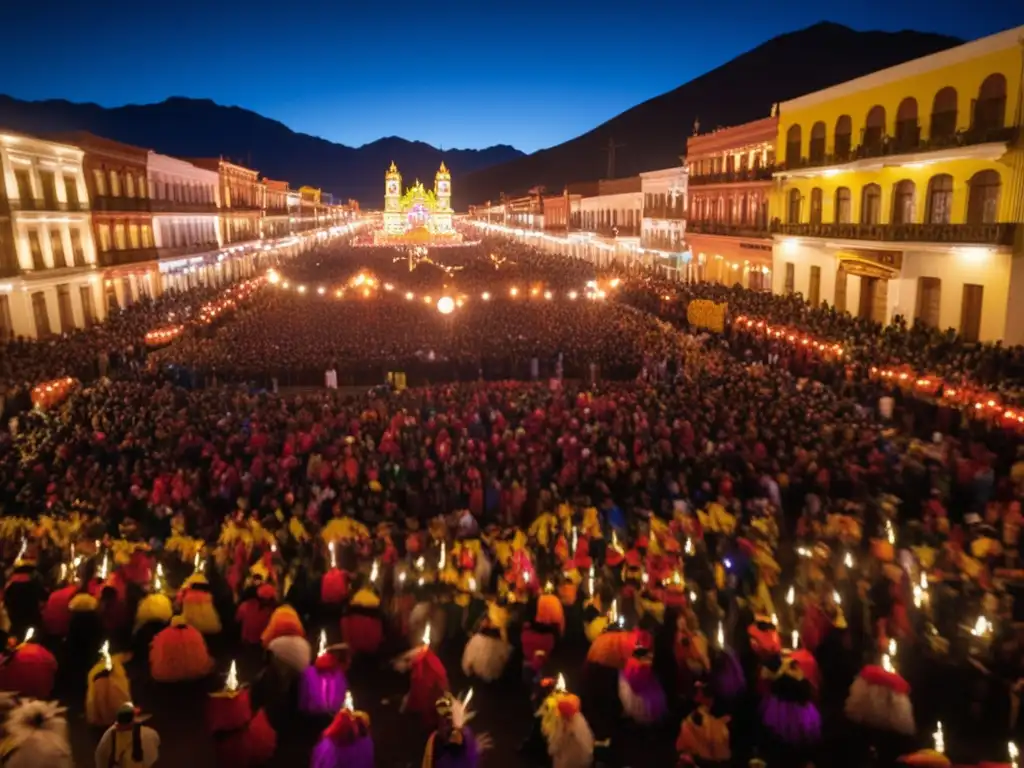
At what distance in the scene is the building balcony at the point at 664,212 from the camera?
49.6 metres

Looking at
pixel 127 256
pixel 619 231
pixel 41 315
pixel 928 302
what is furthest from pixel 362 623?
pixel 619 231

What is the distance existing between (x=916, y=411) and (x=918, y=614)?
30.9 feet

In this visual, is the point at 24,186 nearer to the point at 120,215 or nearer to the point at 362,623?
the point at 120,215

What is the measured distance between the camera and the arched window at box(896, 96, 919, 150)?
25.6 meters

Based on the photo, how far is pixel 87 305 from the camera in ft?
119

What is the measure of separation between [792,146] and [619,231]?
28.5 meters

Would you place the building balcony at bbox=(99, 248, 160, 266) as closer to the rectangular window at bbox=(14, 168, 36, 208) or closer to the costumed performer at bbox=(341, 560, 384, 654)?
the rectangular window at bbox=(14, 168, 36, 208)

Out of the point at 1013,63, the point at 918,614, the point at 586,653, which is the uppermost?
the point at 1013,63

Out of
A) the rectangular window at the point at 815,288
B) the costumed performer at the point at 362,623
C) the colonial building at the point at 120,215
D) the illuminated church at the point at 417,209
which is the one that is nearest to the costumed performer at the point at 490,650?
the costumed performer at the point at 362,623

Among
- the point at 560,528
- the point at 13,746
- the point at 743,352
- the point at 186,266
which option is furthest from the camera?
the point at 186,266

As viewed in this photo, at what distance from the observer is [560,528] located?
434 inches

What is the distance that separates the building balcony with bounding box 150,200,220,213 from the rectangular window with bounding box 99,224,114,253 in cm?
588

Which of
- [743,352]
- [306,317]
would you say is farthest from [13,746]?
[306,317]

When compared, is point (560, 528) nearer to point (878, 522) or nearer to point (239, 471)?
point (878, 522)
